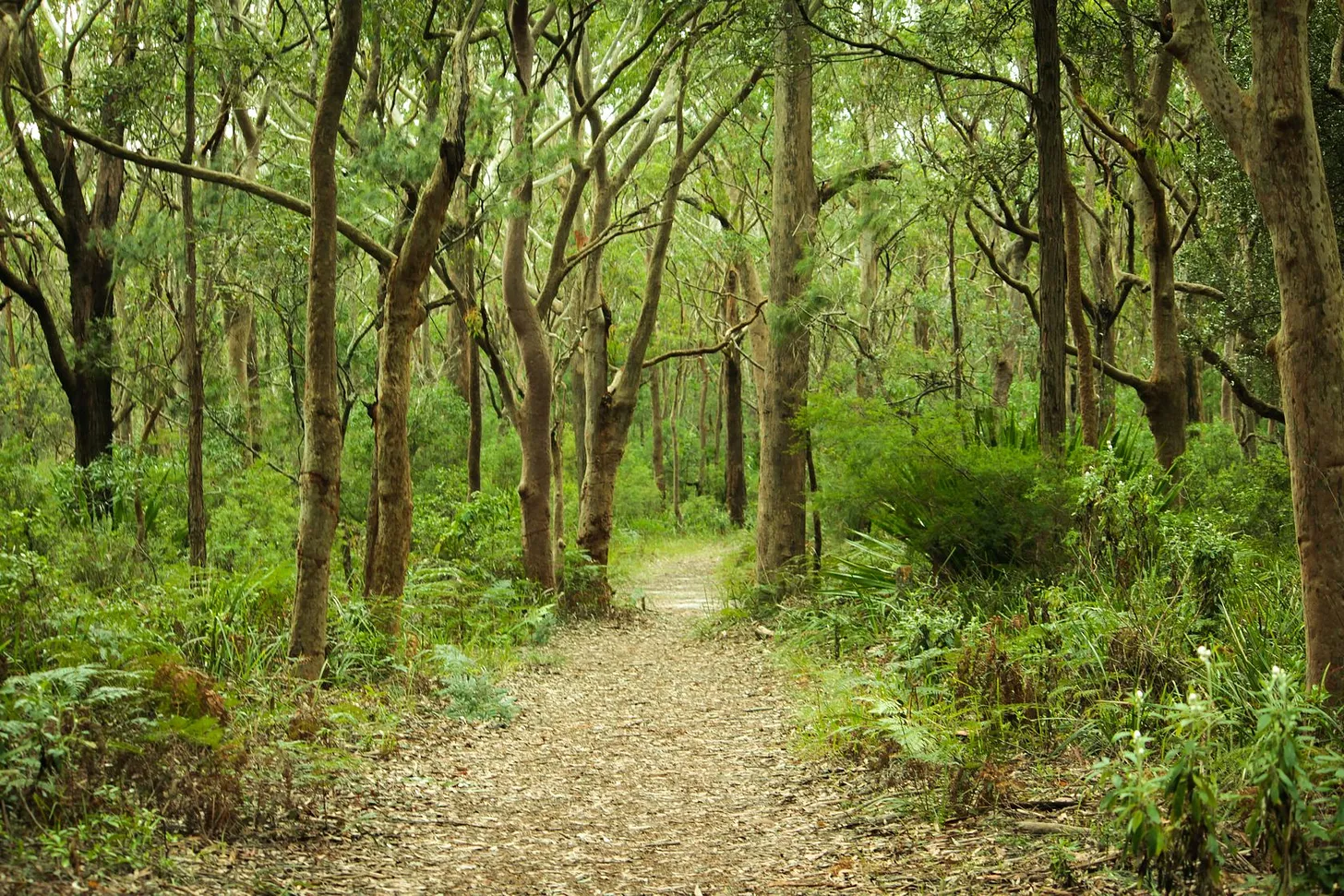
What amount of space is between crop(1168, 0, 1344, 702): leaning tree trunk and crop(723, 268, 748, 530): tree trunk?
16.6 m

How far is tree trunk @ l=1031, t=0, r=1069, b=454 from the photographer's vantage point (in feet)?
28.5

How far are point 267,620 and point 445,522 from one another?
686cm

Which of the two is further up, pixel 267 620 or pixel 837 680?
pixel 267 620

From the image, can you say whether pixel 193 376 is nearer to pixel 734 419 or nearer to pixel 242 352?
pixel 242 352

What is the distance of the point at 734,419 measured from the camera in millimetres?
26391

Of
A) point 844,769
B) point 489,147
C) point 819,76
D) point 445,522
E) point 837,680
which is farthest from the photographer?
point 819,76

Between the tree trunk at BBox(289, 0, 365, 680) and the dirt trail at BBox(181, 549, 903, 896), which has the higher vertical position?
the tree trunk at BBox(289, 0, 365, 680)

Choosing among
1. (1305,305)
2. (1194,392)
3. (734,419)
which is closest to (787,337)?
(1305,305)

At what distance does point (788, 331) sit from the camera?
42.2ft

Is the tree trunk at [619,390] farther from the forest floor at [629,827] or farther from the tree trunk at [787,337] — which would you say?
the forest floor at [629,827]

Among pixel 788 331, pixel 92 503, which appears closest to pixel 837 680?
pixel 788 331

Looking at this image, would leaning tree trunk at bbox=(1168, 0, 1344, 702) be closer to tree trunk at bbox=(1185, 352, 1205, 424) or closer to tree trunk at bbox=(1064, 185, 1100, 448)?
tree trunk at bbox=(1064, 185, 1100, 448)

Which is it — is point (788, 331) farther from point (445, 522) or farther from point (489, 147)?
point (445, 522)

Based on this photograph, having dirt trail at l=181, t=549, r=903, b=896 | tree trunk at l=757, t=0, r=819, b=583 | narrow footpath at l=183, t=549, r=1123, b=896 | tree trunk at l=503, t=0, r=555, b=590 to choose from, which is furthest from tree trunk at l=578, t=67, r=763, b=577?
narrow footpath at l=183, t=549, r=1123, b=896
